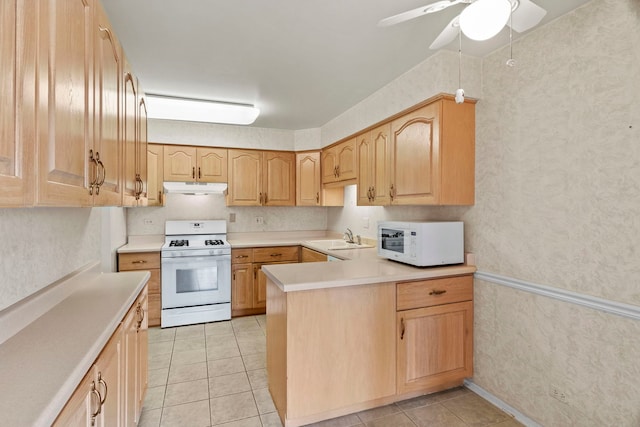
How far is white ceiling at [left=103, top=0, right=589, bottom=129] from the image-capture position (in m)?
1.72

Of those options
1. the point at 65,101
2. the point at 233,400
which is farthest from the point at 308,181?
the point at 65,101

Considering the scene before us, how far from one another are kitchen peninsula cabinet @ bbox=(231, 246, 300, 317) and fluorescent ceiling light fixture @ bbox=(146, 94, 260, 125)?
5.17 ft

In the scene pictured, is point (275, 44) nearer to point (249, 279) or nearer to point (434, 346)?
point (434, 346)

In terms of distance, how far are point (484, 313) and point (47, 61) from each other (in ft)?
8.75

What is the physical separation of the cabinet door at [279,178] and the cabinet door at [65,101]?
3.07 metres

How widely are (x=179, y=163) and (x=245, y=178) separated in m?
0.81

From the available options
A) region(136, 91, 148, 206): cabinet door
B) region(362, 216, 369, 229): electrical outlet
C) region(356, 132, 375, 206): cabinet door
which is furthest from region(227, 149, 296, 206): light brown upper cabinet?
region(136, 91, 148, 206): cabinet door

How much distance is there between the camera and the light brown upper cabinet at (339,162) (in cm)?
347

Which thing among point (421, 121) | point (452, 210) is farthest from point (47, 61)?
point (452, 210)

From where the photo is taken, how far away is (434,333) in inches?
87.0

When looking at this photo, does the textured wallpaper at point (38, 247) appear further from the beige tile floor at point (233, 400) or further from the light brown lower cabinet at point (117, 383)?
the beige tile floor at point (233, 400)

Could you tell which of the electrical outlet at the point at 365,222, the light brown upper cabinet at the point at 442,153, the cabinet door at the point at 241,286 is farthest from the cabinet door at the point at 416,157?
the cabinet door at the point at 241,286

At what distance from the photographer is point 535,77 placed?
194 cm

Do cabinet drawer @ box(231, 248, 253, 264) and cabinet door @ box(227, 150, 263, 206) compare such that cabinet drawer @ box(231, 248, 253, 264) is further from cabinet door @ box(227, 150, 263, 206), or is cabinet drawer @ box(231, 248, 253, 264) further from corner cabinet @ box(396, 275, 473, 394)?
corner cabinet @ box(396, 275, 473, 394)
